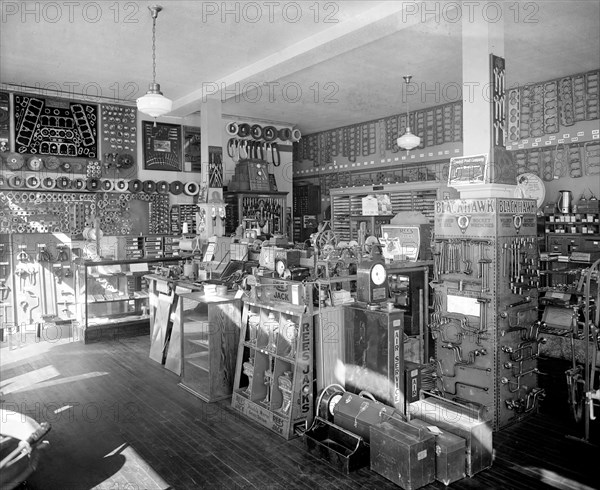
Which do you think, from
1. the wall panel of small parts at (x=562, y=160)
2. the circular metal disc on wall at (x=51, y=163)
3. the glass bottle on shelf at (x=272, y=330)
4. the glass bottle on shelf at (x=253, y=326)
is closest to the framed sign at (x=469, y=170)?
the glass bottle on shelf at (x=272, y=330)

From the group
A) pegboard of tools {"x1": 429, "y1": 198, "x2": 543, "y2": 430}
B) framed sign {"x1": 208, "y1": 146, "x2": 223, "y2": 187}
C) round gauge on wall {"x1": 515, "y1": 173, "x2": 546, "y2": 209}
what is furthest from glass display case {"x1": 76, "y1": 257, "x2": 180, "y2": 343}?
round gauge on wall {"x1": 515, "y1": 173, "x2": 546, "y2": 209}

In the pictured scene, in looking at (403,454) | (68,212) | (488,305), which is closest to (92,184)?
(68,212)

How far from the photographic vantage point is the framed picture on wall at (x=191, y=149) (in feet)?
32.2

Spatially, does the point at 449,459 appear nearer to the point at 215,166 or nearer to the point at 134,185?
the point at 215,166

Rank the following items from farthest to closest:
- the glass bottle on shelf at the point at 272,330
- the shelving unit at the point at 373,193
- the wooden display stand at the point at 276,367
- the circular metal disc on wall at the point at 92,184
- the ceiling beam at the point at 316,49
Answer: the shelving unit at the point at 373,193
the circular metal disc on wall at the point at 92,184
the ceiling beam at the point at 316,49
the glass bottle on shelf at the point at 272,330
the wooden display stand at the point at 276,367

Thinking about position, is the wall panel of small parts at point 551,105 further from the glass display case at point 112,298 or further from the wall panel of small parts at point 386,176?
the glass display case at point 112,298

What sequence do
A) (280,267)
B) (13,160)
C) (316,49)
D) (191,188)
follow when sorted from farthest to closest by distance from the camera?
(191,188) < (13,160) < (316,49) < (280,267)

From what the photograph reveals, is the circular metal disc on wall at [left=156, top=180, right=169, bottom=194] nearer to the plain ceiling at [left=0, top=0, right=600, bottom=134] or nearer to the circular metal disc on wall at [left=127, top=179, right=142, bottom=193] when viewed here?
the circular metal disc on wall at [left=127, top=179, right=142, bottom=193]

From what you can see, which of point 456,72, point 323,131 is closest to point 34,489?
point 456,72

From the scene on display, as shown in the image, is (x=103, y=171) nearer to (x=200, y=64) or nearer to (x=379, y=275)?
(x=200, y=64)

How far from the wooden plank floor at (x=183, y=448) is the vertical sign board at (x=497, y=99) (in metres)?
2.42

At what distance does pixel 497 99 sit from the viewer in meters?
4.50

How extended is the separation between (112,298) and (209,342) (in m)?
3.17

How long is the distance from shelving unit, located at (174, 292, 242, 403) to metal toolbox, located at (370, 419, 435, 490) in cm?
183
